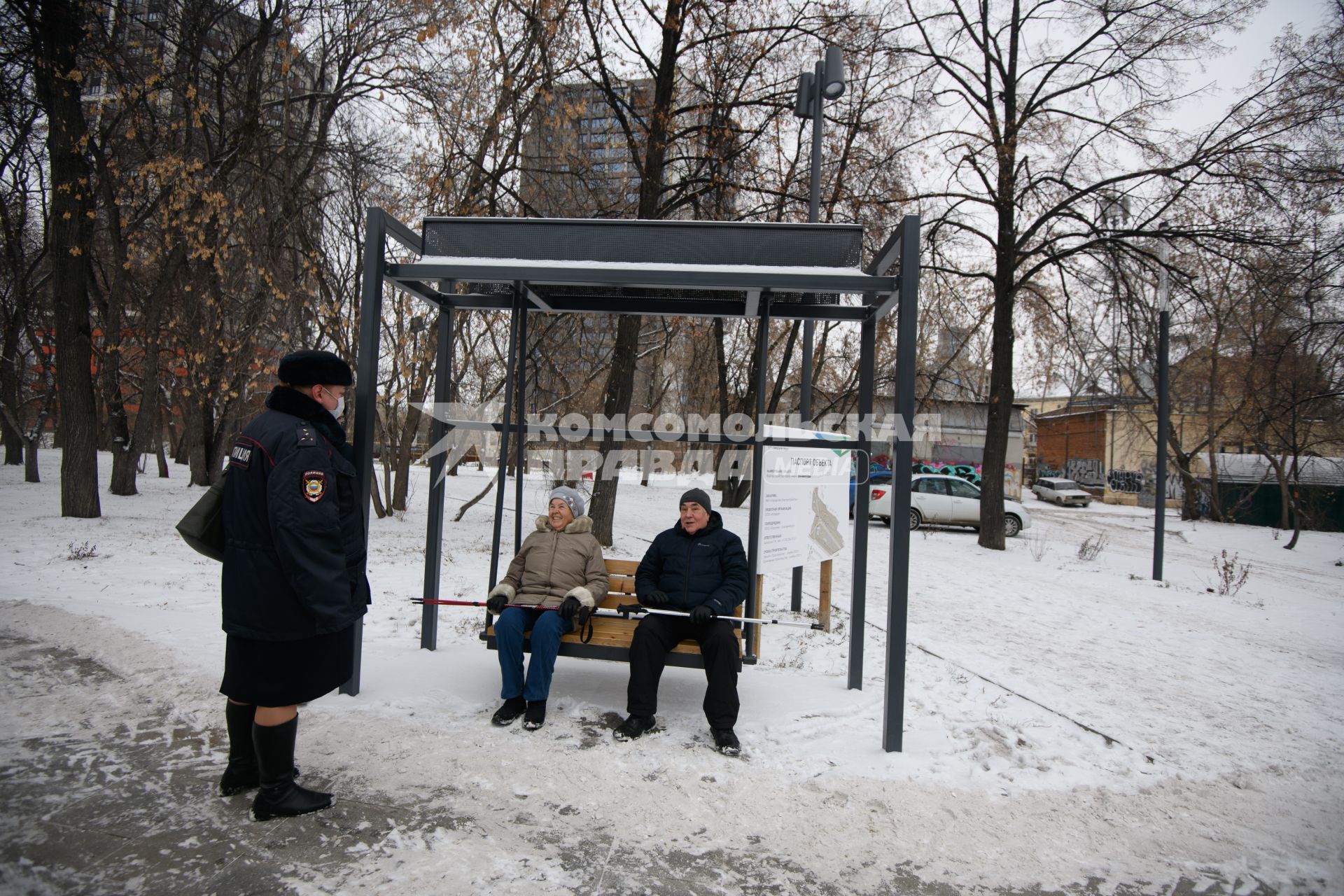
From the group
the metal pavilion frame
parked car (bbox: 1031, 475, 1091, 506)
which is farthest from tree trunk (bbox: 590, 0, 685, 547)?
parked car (bbox: 1031, 475, 1091, 506)

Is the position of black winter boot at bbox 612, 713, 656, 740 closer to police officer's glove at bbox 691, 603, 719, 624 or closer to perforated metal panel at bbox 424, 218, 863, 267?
police officer's glove at bbox 691, 603, 719, 624

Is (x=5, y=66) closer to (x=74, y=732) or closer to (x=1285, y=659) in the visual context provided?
(x=74, y=732)

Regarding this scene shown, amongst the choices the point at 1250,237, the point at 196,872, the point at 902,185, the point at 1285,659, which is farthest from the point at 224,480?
the point at 1250,237

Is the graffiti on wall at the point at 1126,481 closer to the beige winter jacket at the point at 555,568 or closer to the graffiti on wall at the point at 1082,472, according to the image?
the graffiti on wall at the point at 1082,472

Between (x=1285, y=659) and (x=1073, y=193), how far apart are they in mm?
8495

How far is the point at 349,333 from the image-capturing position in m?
10.6

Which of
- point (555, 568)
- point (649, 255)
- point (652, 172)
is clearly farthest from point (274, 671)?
point (652, 172)

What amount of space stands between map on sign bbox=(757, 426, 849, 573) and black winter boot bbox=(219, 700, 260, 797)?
2816mm

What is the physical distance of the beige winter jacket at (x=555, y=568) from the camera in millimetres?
4066

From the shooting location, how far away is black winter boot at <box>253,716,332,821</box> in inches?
107

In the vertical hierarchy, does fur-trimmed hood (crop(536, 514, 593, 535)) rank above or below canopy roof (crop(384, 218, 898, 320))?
below

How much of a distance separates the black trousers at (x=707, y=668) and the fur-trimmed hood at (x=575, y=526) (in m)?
0.72

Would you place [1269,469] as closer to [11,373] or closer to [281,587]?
[281,587]

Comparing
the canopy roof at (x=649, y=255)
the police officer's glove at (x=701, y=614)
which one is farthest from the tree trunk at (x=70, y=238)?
the police officer's glove at (x=701, y=614)
